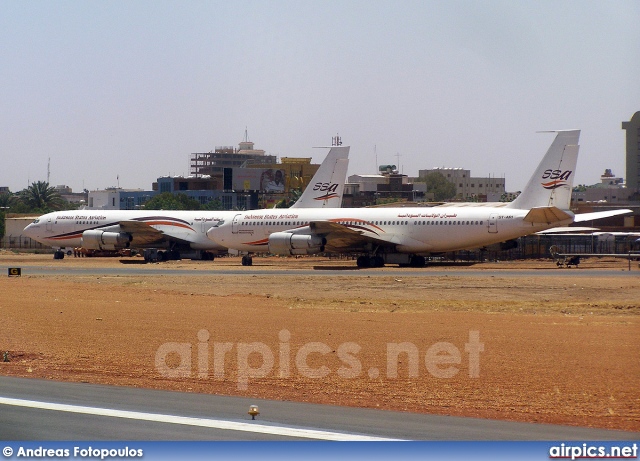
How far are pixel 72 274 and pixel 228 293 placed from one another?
49.9 ft

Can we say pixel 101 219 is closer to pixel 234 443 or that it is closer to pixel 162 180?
pixel 234 443

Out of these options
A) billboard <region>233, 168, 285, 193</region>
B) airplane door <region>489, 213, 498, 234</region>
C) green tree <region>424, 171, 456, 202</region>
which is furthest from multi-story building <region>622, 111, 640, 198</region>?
green tree <region>424, 171, 456, 202</region>

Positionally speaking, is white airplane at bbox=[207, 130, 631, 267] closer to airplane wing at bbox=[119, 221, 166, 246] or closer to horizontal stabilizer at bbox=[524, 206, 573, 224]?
horizontal stabilizer at bbox=[524, 206, 573, 224]

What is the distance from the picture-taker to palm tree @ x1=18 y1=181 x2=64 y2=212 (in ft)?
436

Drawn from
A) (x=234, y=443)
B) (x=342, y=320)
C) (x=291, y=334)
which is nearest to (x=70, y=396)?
(x=234, y=443)

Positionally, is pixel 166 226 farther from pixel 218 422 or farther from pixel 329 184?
pixel 218 422

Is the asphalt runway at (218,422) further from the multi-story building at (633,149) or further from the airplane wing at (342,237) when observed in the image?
the multi-story building at (633,149)

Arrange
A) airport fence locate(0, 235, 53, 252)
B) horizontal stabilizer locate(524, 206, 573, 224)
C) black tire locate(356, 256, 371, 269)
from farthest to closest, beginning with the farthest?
airport fence locate(0, 235, 53, 252), black tire locate(356, 256, 371, 269), horizontal stabilizer locate(524, 206, 573, 224)

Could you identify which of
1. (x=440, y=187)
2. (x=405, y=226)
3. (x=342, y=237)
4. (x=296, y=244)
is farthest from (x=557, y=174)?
(x=440, y=187)

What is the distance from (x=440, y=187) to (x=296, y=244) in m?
133

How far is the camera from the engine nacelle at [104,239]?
6053cm

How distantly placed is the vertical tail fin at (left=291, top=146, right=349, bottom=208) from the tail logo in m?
→ 17.6

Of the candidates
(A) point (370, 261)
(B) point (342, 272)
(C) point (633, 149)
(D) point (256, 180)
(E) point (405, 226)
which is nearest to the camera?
(B) point (342, 272)

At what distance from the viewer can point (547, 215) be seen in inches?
1786
